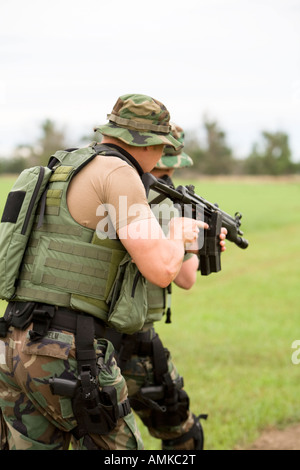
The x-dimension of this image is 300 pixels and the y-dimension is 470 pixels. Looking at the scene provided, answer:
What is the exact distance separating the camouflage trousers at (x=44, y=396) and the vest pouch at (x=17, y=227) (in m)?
0.28

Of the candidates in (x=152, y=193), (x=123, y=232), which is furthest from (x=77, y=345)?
(x=152, y=193)

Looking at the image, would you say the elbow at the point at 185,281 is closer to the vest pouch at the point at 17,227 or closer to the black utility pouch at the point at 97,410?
the black utility pouch at the point at 97,410

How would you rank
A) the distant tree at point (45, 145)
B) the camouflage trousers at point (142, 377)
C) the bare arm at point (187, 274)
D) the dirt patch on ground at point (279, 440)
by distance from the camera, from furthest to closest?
the distant tree at point (45, 145) < the dirt patch on ground at point (279, 440) < the bare arm at point (187, 274) < the camouflage trousers at point (142, 377)

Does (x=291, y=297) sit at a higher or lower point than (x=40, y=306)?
lower

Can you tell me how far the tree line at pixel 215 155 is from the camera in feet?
158

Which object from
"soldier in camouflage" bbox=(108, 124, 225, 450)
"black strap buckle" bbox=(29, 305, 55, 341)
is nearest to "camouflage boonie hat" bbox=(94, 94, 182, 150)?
"soldier in camouflage" bbox=(108, 124, 225, 450)

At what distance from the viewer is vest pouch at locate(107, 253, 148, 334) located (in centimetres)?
319

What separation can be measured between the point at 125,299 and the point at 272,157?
7121 centimetres

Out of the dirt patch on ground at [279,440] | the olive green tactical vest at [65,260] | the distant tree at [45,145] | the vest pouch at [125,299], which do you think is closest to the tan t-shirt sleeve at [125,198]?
the olive green tactical vest at [65,260]

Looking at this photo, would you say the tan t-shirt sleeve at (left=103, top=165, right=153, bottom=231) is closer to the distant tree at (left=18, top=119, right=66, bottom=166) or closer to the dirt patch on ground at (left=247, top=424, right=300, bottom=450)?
the dirt patch on ground at (left=247, top=424, right=300, bottom=450)

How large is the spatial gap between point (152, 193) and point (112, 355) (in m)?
1.19

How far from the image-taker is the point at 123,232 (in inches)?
116

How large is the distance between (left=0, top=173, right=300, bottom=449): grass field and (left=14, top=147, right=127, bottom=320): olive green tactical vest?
2.48m
